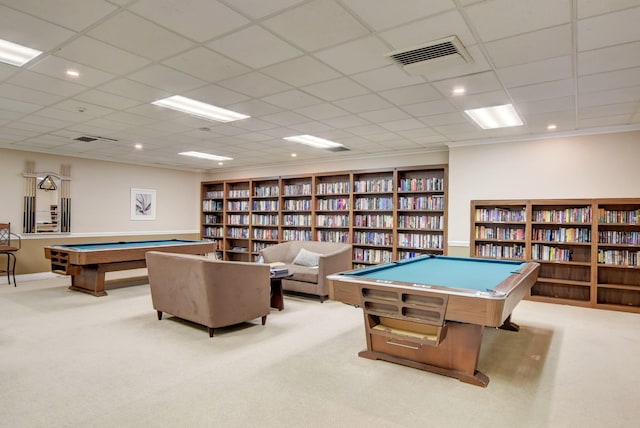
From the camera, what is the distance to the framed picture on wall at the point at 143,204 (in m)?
8.94

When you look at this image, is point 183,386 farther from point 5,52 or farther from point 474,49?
point 474,49

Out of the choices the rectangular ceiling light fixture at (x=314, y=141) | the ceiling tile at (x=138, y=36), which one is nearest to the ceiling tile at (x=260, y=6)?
the ceiling tile at (x=138, y=36)

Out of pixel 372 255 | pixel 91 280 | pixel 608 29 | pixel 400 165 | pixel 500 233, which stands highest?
pixel 608 29

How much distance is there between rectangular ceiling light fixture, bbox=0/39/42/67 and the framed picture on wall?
5985 millimetres

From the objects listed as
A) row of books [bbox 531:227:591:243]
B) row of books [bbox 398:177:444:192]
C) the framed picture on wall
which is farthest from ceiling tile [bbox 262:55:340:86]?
the framed picture on wall

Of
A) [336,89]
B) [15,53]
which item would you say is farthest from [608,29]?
[15,53]

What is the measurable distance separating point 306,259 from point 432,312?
359cm

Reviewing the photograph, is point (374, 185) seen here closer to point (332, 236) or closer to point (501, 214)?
point (332, 236)

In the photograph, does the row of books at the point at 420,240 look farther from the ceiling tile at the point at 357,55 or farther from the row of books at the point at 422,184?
the ceiling tile at the point at 357,55

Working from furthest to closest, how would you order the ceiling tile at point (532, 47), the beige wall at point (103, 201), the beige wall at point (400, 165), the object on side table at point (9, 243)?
1. the beige wall at point (103, 201)
2. the object on side table at point (9, 243)
3. the beige wall at point (400, 165)
4. the ceiling tile at point (532, 47)

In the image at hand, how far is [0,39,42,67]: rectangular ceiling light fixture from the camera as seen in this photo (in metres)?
2.97

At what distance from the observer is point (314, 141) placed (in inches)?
263

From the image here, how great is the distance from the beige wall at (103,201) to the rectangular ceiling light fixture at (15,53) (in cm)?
498

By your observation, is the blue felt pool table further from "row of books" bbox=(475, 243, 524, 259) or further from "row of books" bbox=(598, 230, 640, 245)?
"row of books" bbox=(598, 230, 640, 245)
